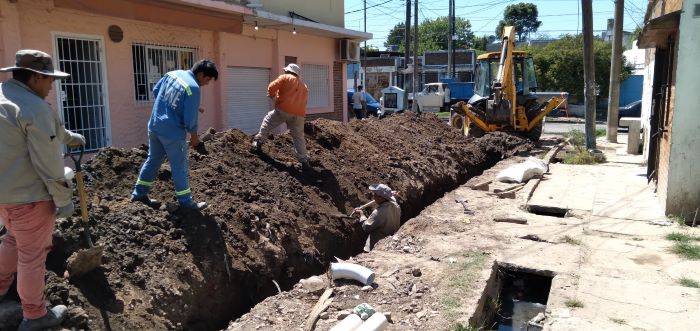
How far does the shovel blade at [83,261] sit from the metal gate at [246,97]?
8.45m

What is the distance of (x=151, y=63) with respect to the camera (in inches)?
408

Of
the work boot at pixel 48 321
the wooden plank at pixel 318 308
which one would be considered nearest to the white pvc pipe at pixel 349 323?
the wooden plank at pixel 318 308

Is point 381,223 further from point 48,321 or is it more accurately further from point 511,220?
point 48,321

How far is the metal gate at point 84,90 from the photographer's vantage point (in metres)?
8.73

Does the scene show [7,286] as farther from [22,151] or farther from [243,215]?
[243,215]

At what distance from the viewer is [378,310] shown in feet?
14.3

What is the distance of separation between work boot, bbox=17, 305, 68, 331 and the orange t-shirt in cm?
446

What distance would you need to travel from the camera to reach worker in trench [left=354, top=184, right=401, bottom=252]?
671 cm

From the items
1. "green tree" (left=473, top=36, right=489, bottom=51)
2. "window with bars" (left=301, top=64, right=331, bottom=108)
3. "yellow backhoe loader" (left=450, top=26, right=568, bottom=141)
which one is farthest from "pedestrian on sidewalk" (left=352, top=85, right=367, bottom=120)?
"green tree" (left=473, top=36, right=489, bottom=51)

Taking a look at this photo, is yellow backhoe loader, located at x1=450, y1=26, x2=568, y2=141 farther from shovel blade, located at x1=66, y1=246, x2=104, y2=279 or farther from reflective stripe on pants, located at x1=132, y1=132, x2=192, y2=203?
shovel blade, located at x1=66, y1=246, x2=104, y2=279

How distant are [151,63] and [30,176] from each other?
25.2 ft

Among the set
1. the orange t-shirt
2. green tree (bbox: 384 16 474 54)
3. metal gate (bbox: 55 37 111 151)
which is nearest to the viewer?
the orange t-shirt

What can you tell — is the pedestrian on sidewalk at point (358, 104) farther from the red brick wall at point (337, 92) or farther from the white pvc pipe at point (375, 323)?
the white pvc pipe at point (375, 323)

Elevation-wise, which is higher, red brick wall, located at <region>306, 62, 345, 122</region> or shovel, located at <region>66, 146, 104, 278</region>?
red brick wall, located at <region>306, 62, 345, 122</region>
